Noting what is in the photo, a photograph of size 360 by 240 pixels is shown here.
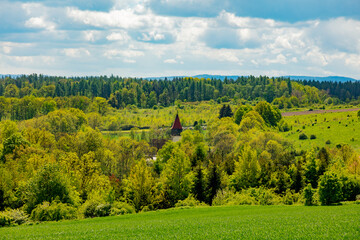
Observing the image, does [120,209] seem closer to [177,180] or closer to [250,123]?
[177,180]

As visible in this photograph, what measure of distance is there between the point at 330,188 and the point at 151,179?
20236mm

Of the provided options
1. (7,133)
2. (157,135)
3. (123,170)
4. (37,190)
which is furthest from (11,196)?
(157,135)

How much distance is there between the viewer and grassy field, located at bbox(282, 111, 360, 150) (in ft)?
253

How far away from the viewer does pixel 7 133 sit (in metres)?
68.1

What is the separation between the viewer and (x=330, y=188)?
3491 centimetres

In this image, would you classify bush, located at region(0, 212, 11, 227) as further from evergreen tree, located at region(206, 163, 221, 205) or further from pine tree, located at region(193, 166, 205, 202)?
evergreen tree, located at region(206, 163, 221, 205)

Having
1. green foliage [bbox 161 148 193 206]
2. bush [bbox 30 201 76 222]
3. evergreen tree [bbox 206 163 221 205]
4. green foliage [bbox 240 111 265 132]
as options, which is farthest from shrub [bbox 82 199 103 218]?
green foliage [bbox 240 111 265 132]

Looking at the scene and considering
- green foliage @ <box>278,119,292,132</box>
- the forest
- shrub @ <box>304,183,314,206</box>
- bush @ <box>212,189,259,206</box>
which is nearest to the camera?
the forest

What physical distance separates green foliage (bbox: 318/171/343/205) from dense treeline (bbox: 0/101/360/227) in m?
0.09

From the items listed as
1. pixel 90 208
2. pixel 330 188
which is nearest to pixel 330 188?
pixel 330 188

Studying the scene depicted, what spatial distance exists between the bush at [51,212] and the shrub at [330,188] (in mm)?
25458

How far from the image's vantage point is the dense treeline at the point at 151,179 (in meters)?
35.7

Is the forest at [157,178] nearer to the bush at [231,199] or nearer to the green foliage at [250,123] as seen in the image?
the bush at [231,199]

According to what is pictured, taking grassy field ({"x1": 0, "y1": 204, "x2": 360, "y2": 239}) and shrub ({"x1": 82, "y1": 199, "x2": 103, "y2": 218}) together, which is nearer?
grassy field ({"x1": 0, "y1": 204, "x2": 360, "y2": 239})
